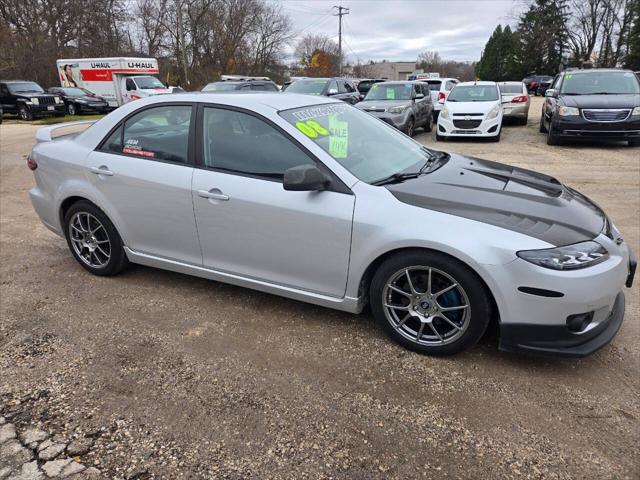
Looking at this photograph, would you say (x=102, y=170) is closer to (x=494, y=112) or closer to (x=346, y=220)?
(x=346, y=220)

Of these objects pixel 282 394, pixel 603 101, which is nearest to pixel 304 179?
pixel 282 394

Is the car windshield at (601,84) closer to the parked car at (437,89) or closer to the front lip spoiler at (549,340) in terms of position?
the parked car at (437,89)

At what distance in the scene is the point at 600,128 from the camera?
1040 cm

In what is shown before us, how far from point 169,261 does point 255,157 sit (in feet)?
3.82

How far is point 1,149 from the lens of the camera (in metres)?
12.8

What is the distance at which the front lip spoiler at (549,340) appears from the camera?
2654 mm

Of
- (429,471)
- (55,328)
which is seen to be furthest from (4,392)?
(429,471)

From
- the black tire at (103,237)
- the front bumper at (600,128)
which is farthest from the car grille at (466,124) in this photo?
the black tire at (103,237)

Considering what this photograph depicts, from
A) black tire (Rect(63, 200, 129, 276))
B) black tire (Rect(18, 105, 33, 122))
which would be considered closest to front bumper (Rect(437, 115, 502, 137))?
black tire (Rect(63, 200, 129, 276))

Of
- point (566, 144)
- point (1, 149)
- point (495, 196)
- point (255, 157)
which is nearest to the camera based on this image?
point (495, 196)

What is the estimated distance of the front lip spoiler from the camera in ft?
8.71

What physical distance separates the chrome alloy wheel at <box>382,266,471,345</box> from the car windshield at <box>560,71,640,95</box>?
10321 millimetres

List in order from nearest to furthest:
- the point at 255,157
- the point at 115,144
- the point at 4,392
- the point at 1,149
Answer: the point at 4,392 → the point at 255,157 → the point at 115,144 → the point at 1,149

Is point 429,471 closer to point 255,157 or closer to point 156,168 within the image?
point 255,157
